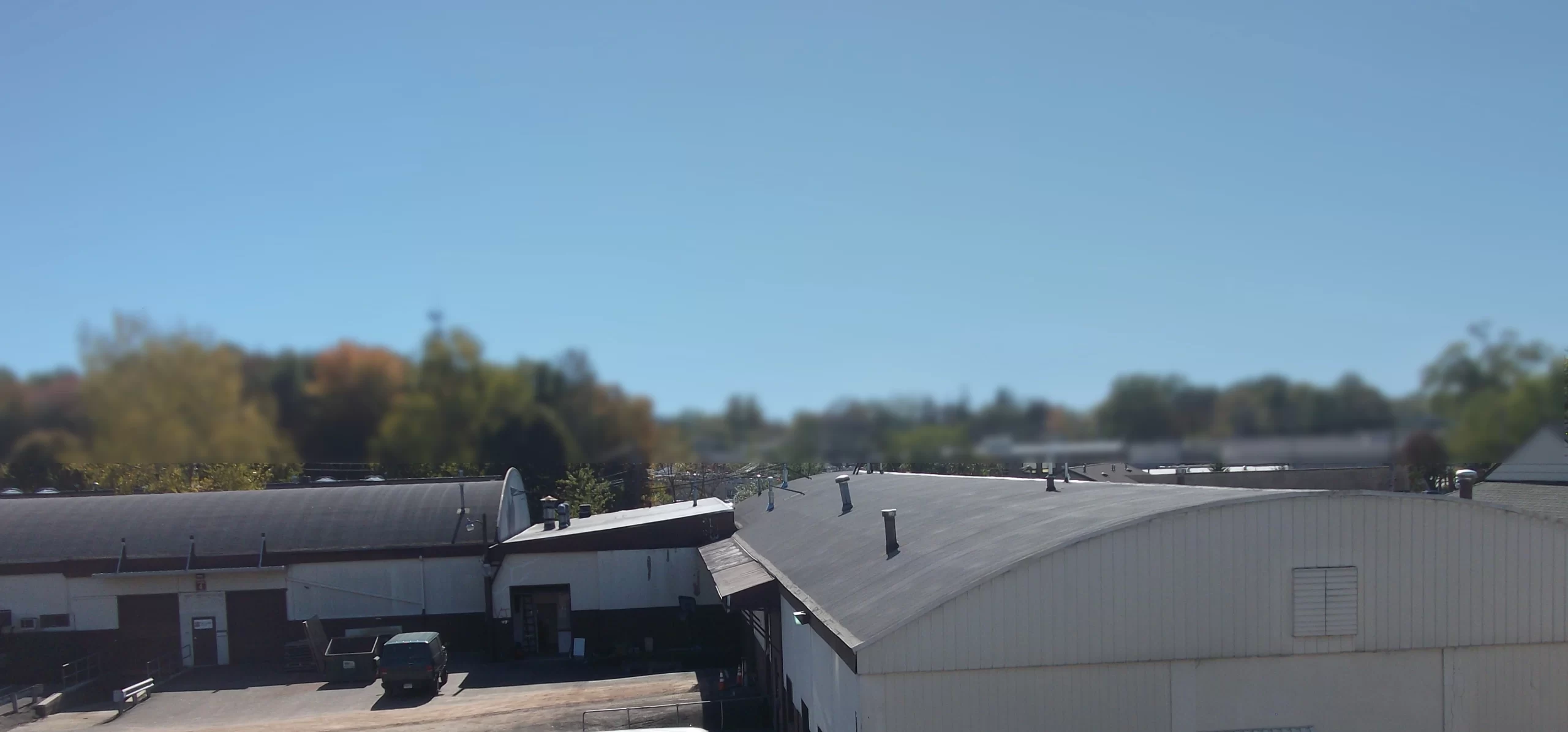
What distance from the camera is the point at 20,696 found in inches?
872

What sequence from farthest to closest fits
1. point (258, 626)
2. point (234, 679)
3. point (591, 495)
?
point (591, 495) → point (258, 626) → point (234, 679)

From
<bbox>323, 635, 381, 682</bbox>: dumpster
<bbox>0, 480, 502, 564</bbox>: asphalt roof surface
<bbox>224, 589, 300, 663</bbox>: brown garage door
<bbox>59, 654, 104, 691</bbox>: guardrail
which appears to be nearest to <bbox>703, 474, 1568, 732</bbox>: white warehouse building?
<bbox>323, 635, 381, 682</bbox>: dumpster

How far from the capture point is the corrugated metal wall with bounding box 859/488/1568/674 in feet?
30.2

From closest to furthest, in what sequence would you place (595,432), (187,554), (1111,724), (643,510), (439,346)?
(439,346), (595,432), (1111,724), (187,554), (643,510)

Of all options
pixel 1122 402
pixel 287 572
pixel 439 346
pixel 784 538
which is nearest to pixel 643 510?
pixel 287 572

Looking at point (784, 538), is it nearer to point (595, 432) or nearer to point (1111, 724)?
point (1111, 724)

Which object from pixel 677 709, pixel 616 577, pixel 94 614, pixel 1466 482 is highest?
pixel 1466 482

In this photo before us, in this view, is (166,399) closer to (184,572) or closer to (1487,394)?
(1487,394)

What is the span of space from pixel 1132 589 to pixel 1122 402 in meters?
3.37

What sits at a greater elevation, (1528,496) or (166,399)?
(166,399)

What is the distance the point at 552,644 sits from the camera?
26.8 meters

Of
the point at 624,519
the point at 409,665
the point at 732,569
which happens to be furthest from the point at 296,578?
the point at 732,569

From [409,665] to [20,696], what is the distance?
9.10 metres

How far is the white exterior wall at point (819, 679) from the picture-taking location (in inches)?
378
